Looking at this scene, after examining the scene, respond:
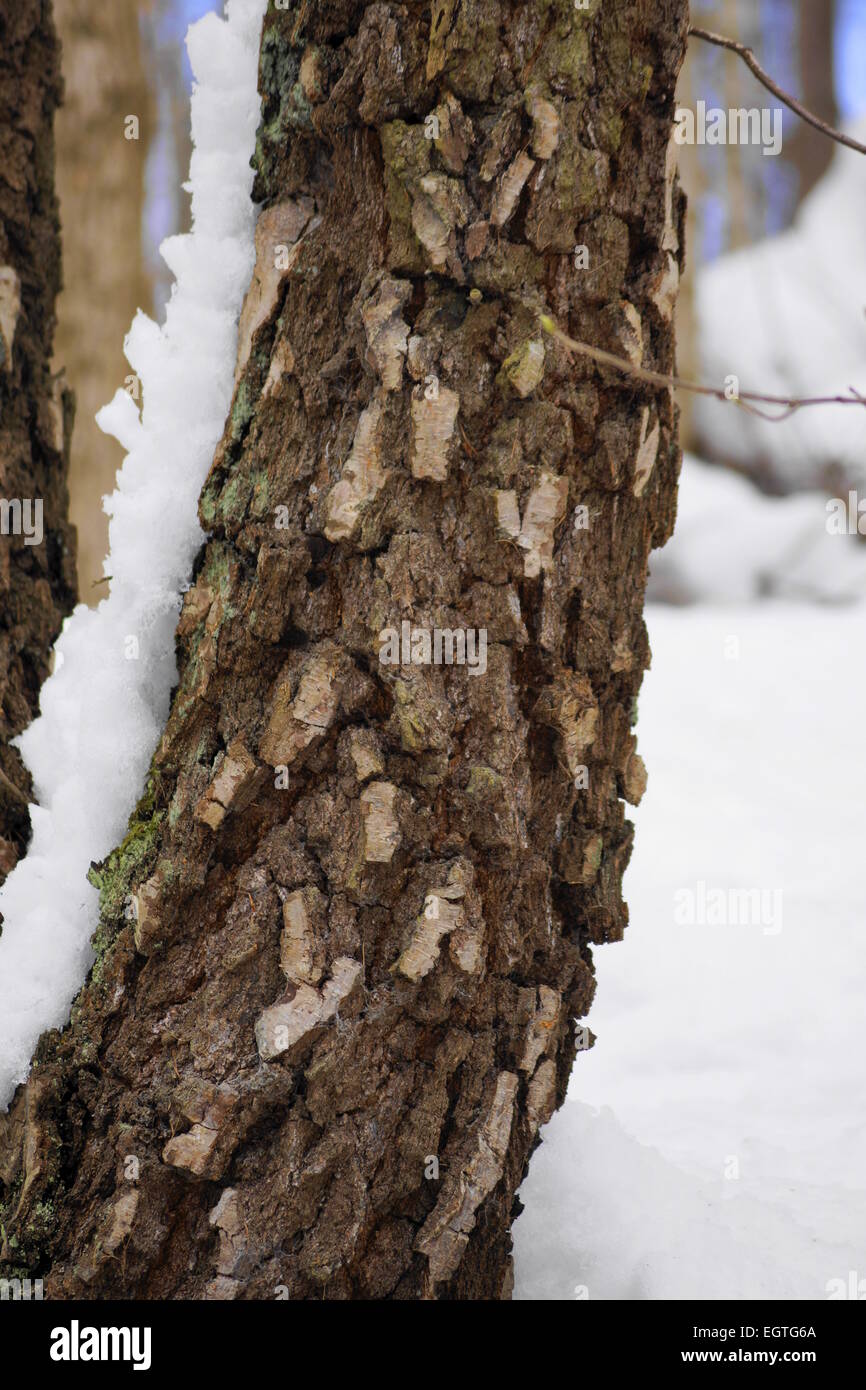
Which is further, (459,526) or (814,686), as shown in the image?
(814,686)

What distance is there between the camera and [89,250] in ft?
12.6

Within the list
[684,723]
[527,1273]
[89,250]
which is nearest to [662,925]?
[527,1273]

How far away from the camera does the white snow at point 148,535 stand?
1161 mm

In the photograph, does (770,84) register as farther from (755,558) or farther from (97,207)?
(755,558)

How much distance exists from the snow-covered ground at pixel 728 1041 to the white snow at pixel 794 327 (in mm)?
3260

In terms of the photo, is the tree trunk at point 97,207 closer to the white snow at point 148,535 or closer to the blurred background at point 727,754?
the blurred background at point 727,754

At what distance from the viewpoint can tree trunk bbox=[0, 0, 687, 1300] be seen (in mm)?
1048

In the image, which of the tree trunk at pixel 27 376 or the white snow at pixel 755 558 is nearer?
the tree trunk at pixel 27 376

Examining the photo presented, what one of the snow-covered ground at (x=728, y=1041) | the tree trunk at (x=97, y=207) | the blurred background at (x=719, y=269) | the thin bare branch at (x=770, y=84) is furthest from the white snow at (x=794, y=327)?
the thin bare branch at (x=770, y=84)

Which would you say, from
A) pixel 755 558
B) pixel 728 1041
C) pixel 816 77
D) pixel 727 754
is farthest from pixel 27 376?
pixel 816 77

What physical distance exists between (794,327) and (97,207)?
17.9 ft

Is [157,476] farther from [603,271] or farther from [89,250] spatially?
[89,250]

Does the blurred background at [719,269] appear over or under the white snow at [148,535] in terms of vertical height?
over
